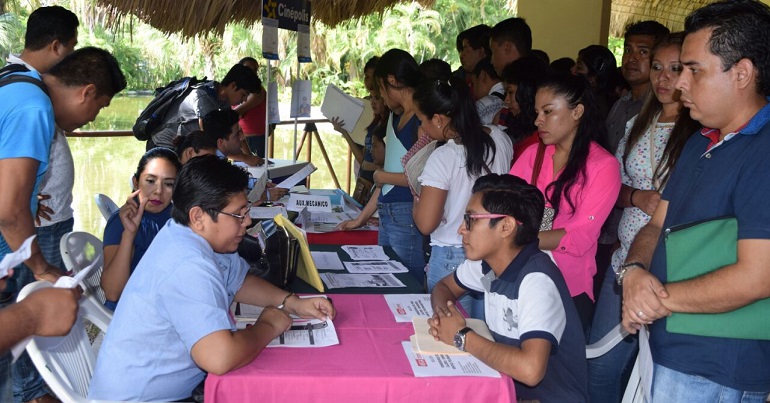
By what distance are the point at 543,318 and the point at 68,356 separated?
52.0 inches

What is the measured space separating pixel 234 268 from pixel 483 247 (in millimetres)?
818

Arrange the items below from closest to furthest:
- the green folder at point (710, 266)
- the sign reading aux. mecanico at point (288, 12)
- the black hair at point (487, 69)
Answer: the green folder at point (710, 266) → the black hair at point (487, 69) → the sign reading aux. mecanico at point (288, 12)

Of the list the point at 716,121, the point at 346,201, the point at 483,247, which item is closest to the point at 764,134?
the point at 716,121

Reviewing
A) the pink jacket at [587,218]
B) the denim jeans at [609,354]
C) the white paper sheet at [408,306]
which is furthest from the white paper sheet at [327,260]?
the denim jeans at [609,354]

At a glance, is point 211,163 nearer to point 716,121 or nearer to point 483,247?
point 483,247

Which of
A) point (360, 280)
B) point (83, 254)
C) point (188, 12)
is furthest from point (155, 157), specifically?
point (188, 12)

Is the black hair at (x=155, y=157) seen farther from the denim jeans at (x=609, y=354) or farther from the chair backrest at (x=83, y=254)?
the denim jeans at (x=609, y=354)

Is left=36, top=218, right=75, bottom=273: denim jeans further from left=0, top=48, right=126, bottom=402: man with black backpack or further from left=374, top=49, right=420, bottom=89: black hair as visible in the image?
left=374, top=49, right=420, bottom=89: black hair

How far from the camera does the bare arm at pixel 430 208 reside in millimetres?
2648

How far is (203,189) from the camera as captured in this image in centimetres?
186

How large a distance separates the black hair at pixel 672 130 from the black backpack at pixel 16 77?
205 cm

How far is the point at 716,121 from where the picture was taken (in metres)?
1.45

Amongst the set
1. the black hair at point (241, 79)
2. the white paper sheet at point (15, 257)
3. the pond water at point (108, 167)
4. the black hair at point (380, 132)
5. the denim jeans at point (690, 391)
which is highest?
the black hair at point (241, 79)

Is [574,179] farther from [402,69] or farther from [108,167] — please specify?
[108,167]
